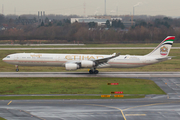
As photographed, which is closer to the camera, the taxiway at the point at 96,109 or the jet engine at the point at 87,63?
the taxiway at the point at 96,109

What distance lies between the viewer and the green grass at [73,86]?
34.2 metres

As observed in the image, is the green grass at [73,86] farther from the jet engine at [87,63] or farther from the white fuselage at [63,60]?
the white fuselage at [63,60]

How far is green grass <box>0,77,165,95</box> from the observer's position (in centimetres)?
3419

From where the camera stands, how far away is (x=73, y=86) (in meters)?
37.3

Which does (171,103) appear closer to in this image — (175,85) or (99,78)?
(175,85)

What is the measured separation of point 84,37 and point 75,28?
28.1 m

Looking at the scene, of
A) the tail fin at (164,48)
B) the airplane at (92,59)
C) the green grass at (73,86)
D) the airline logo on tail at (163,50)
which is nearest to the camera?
the green grass at (73,86)

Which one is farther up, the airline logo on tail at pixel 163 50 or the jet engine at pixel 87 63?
the airline logo on tail at pixel 163 50

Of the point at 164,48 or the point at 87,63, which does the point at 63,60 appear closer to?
the point at 87,63

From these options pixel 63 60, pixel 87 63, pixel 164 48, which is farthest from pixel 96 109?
pixel 164 48

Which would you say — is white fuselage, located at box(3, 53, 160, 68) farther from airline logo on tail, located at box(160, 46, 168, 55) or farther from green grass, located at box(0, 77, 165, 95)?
green grass, located at box(0, 77, 165, 95)

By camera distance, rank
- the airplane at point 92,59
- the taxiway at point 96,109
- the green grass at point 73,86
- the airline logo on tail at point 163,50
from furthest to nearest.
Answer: the airline logo on tail at point 163,50 → the airplane at point 92,59 → the green grass at point 73,86 → the taxiway at point 96,109

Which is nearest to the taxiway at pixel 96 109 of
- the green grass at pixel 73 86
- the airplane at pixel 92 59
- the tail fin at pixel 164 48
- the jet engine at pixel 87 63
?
the green grass at pixel 73 86

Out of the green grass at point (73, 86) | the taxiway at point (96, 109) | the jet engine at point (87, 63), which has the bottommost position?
the taxiway at point (96, 109)
